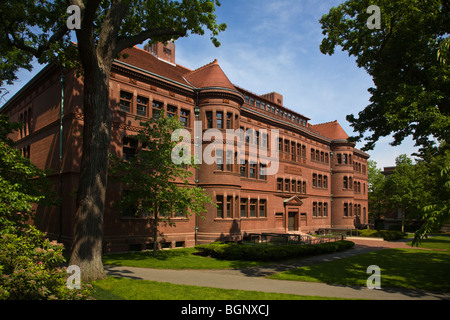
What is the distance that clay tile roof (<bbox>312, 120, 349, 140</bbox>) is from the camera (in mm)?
46062

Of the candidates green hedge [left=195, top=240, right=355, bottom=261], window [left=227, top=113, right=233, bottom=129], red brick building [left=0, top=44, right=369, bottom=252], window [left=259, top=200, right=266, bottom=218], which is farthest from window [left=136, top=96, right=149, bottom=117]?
window [left=259, top=200, right=266, bottom=218]

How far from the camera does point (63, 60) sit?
14453mm

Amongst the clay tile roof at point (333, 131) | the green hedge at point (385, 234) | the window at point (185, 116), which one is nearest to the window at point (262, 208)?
the window at point (185, 116)

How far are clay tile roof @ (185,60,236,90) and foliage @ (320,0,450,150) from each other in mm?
10887

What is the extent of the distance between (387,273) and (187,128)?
641 inches

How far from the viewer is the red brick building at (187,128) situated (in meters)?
19.2

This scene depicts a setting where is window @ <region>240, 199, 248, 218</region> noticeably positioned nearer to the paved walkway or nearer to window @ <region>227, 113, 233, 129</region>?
window @ <region>227, 113, 233, 129</region>

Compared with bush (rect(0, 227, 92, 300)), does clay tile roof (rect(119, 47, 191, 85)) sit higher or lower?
higher

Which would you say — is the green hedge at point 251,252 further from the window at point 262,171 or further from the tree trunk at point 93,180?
the window at point 262,171

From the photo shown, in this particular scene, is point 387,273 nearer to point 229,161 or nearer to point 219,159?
point 229,161

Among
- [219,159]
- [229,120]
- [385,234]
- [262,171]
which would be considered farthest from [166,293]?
[385,234]

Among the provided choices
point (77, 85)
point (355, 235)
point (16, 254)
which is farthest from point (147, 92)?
point (355, 235)

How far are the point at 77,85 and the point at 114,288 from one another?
45.1 ft
